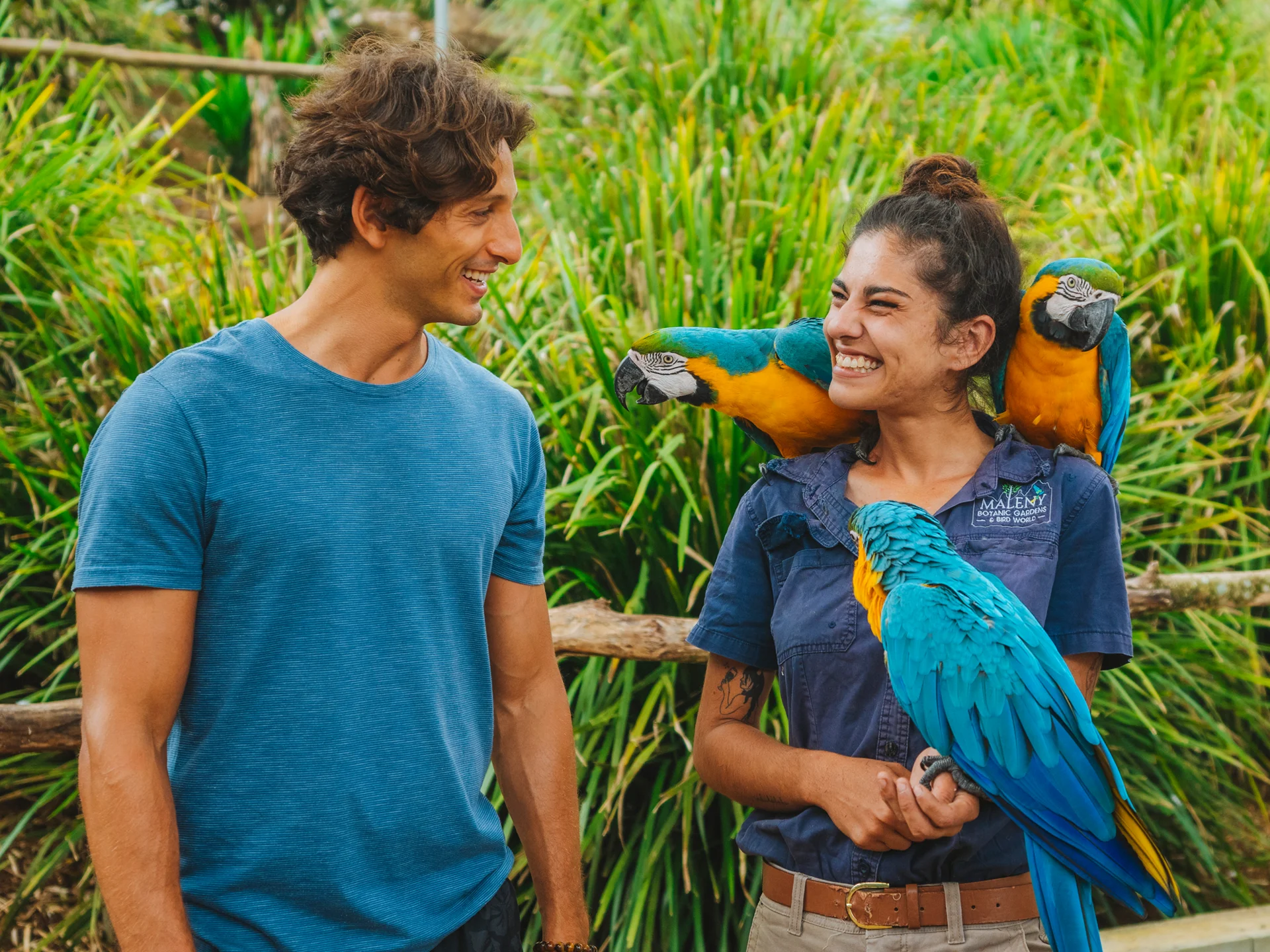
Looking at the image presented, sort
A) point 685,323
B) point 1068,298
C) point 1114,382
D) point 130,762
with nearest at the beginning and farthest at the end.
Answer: point 130,762, point 1068,298, point 1114,382, point 685,323

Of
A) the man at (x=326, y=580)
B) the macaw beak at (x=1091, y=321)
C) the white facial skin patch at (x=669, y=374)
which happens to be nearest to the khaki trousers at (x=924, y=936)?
A: the man at (x=326, y=580)

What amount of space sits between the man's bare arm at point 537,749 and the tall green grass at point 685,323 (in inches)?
36.4

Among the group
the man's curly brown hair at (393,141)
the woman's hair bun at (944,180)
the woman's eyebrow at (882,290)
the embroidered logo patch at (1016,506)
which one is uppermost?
the man's curly brown hair at (393,141)

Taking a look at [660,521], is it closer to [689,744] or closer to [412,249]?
[689,744]

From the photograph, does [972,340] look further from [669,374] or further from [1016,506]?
[669,374]

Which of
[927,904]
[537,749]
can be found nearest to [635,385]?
[537,749]

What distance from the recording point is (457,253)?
1.35 meters

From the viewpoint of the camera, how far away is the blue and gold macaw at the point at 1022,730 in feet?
3.95

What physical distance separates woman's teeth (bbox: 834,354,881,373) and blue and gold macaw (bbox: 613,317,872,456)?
227 mm

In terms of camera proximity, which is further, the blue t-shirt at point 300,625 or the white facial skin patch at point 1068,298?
the white facial skin patch at point 1068,298

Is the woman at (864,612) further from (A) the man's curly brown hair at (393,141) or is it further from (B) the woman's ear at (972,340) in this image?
(A) the man's curly brown hair at (393,141)

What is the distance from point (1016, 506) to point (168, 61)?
530 cm

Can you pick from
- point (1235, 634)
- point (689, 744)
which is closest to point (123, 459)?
point (689, 744)

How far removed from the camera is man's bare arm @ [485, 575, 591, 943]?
1.56 m
